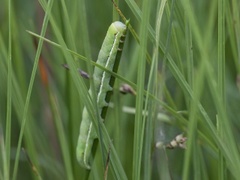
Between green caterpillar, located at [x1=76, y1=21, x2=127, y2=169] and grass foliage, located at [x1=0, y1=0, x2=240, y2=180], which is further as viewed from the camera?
green caterpillar, located at [x1=76, y1=21, x2=127, y2=169]

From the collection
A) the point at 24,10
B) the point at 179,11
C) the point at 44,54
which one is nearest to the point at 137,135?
the point at 179,11

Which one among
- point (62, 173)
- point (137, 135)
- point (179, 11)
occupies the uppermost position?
point (179, 11)

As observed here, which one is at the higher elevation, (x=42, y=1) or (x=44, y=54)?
(x=42, y=1)

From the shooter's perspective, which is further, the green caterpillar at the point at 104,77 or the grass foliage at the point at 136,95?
the green caterpillar at the point at 104,77

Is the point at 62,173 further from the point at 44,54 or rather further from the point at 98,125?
the point at 98,125

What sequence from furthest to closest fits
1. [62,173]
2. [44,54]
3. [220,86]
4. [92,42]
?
[92,42] → [44,54] → [62,173] → [220,86]
